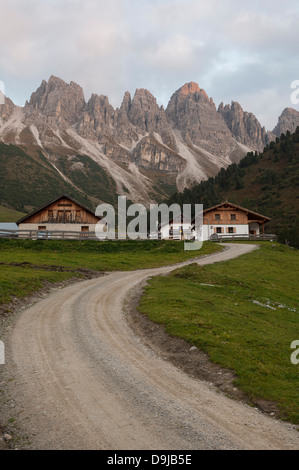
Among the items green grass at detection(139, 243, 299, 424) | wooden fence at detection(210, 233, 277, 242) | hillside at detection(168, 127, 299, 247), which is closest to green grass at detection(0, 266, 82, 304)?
green grass at detection(139, 243, 299, 424)

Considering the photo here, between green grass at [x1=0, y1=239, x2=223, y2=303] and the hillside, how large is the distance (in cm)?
7069

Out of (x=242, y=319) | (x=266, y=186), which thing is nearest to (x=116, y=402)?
(x=242, y=319)

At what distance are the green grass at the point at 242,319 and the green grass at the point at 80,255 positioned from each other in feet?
32.0

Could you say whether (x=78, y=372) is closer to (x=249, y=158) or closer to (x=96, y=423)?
(x=96, y=423)

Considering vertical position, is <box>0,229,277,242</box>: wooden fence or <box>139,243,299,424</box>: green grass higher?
<box>0,229,277,242</box>: wooden fence

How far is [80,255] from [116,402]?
37859mm

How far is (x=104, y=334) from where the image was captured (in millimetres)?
15680

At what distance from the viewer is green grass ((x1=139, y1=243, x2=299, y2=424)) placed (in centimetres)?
1073

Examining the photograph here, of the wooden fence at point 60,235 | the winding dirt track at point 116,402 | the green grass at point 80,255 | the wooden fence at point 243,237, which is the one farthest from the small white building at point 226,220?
the winding dirt track at point 116,402

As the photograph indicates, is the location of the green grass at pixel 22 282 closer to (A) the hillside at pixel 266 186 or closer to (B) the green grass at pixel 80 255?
(B) the green grass at pixel 80 255

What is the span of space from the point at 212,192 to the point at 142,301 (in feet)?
466

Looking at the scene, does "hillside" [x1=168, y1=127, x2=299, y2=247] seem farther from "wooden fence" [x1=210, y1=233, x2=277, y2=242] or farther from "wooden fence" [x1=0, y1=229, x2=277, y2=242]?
"wooden fence" [x1=0, y1=229, x2=277, y2=242]

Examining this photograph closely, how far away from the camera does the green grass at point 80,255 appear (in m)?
30.5
